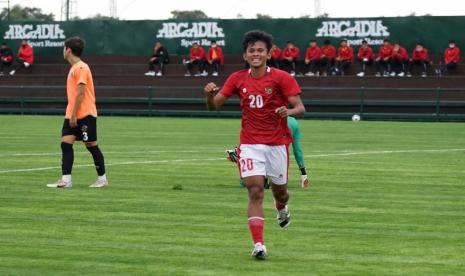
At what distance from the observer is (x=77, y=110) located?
1697cm

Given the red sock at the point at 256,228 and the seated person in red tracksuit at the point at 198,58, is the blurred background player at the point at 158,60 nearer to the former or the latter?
the seated person in red tracksuit at the point at 198,58

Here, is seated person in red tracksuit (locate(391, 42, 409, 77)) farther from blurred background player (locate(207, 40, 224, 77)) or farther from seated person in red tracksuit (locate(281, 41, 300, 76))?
blurred background player (locate(207, 40, 224, 77))

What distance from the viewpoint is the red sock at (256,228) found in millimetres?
10422

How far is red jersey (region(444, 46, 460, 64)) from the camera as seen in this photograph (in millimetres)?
45562

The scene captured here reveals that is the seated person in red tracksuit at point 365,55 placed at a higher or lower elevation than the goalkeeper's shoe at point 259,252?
higher

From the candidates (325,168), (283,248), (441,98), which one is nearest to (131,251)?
(283,248)

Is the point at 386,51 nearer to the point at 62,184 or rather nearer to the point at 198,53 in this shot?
the point at 198,53

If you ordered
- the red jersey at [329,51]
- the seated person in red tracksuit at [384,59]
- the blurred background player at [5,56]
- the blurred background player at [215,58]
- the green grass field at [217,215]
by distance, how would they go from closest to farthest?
the green grass field at [217,215]
the seated person in red tracksuit at [384,59]
the red jersey at [329,51]
the blurred background player at [215,58]
the blurred background player at [5,56]

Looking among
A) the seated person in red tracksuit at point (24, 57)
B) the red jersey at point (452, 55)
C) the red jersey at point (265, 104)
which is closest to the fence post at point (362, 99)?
the red jersey at point (452, 55)

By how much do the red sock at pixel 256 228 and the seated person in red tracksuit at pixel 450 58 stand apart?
1424 inches

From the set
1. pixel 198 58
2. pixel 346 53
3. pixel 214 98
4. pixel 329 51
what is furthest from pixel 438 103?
pixel 214 98

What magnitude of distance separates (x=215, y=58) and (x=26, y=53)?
8.97m

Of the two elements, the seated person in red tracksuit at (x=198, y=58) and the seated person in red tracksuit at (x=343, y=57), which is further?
the seated person in red tracksuit at (x=198, y=58)

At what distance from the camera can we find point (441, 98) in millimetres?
43250
